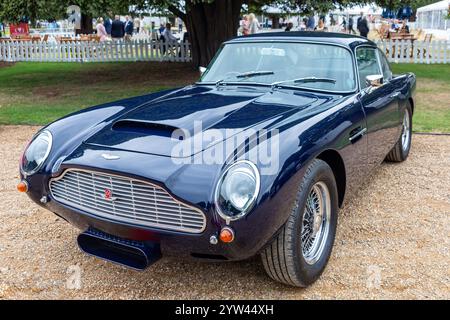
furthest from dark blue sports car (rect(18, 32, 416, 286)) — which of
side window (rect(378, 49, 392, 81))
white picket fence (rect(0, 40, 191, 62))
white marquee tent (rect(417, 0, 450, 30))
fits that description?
white marquee tent (rect(417, 0, 450, 30))

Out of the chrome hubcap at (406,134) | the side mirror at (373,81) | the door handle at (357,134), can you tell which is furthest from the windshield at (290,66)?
the chrome hubcap at (406,134)

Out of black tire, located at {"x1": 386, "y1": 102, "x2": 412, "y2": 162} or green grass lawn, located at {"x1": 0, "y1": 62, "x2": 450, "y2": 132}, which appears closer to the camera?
black tire, located at {"x1": 386, "y1": 102, "x2": 412, "y2": 162}

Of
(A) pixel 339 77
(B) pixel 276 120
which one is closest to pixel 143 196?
(B) pixel 276 120

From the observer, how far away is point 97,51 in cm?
1809

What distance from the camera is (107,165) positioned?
2.79 meters

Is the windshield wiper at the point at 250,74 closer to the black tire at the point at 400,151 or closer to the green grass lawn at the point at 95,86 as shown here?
the black tire at the point at 400,151

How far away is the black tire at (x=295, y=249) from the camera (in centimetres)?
278

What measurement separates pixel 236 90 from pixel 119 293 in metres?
1.91

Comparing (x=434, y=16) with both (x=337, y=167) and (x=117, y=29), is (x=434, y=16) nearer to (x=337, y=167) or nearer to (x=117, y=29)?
(x=117, y=29)

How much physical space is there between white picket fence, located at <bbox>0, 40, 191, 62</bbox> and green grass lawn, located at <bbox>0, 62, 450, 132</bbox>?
1.80 ft

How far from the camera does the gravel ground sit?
3.08m

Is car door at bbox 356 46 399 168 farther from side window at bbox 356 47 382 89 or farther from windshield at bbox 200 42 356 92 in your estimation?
windshield at bbox 200 42 356 92

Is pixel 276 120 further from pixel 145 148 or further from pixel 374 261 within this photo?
pixel 374 261

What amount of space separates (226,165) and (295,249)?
2.24 feet
